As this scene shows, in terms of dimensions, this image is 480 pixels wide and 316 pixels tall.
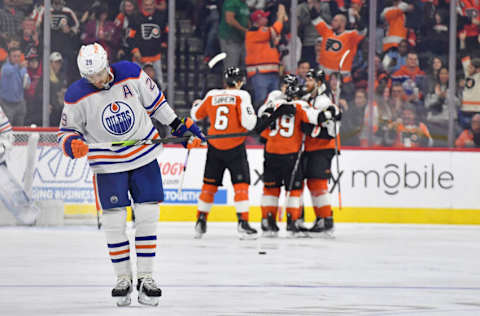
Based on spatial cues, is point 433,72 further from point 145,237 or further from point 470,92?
point 145,237

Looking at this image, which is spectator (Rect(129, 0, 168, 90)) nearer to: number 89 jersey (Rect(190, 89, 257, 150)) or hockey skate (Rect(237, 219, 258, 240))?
number 89 jersey (Rect(190, 89, 257, 150))

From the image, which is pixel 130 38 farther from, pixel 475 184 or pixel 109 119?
pixel 109 119

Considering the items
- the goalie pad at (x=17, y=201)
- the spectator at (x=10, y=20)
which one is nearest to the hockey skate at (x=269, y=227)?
the goalie pad at (x=17, y=201)

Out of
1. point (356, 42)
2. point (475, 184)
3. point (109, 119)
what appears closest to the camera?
point (109, 119)

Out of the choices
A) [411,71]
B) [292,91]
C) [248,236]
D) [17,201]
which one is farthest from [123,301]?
[411,71]

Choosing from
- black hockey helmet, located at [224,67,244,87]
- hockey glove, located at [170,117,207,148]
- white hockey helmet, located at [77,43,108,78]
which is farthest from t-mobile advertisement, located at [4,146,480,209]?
white hockey helmet, located at [77,43,108,78]

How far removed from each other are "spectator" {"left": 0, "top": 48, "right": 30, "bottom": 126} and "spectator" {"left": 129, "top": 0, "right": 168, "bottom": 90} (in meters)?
1.37

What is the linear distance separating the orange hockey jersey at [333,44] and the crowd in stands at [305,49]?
1cm

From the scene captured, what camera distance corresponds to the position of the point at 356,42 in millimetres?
12406

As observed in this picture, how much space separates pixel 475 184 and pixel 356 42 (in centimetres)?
232

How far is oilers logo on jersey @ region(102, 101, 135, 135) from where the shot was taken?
487cm

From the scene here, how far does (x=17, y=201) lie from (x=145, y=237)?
543cm

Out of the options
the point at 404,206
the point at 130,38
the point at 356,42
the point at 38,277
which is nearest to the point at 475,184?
the point at 404,206

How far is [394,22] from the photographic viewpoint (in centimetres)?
1245
